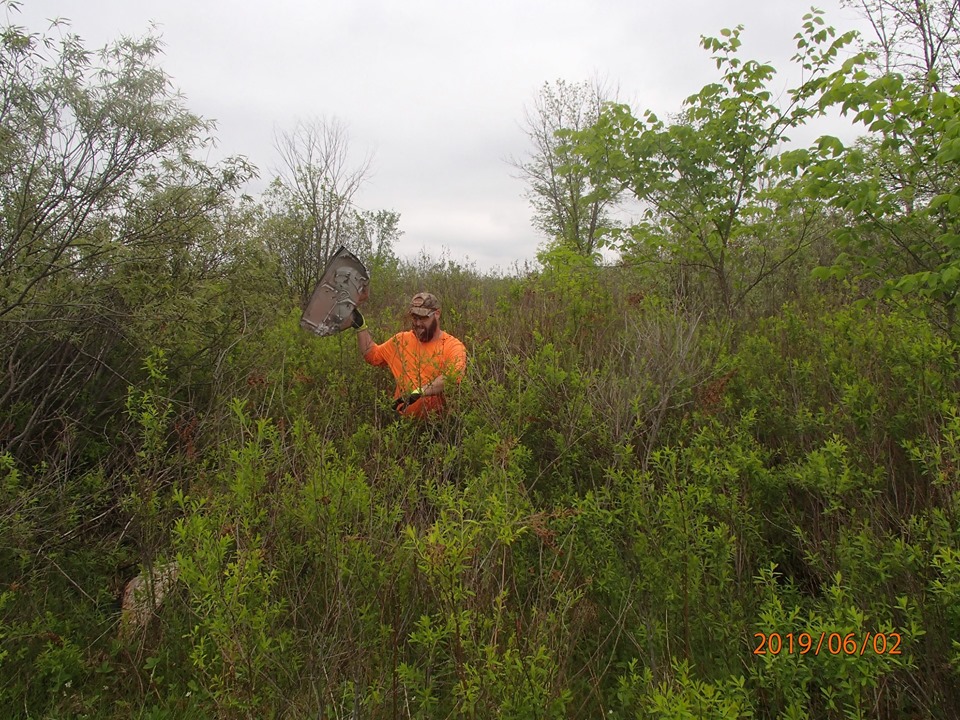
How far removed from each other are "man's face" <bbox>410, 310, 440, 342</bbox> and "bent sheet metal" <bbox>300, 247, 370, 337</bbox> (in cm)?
46

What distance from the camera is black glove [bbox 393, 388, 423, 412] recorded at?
311 cm

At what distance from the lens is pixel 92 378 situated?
346 centimetres

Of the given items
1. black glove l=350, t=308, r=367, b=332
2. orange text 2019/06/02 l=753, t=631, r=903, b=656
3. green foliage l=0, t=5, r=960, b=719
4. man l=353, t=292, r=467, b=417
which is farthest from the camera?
black glove l=350, t=308, r=367, b=332

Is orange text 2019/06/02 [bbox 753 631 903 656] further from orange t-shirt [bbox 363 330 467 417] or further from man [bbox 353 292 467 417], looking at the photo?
man [bbox 353 292 467 417]

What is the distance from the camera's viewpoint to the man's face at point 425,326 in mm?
3893

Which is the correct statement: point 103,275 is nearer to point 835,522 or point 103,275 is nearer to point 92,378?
point 92,378

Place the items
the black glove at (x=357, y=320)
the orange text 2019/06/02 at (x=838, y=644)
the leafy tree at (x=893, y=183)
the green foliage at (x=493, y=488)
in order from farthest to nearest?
the black glove at (x=357, y=320) → the leafy tree at (x=893, y=183) → the green foliage at (x=493, y=488) → the orange text 2019/06/02 at (x=838, y=644)

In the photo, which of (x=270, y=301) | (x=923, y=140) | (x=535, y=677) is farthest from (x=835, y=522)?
(x=270, y=301)

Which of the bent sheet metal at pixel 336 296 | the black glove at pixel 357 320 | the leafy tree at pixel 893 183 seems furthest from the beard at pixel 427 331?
the leafy tree at pixel 893 183

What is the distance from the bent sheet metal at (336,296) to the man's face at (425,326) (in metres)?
0.46

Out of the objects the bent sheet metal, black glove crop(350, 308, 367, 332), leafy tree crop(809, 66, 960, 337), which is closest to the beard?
black glove crop(350, 308, 367, 332)

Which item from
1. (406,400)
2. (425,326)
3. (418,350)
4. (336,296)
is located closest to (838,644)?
(406,400)

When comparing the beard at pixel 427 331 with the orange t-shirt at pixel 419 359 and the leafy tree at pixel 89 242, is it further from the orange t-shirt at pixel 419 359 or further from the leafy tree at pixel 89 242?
the leafy tree at pixel 89 242

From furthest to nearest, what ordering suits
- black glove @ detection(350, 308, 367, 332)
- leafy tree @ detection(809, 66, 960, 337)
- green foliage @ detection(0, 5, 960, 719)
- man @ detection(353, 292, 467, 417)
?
black glove @ detection(350, 308, 367, 332) → man @ detection(353, 292, 467, 417) → leafy tree @ detection(809, 66, 960, 337) → green foliage @ detection(0, 5, 960, 719)
